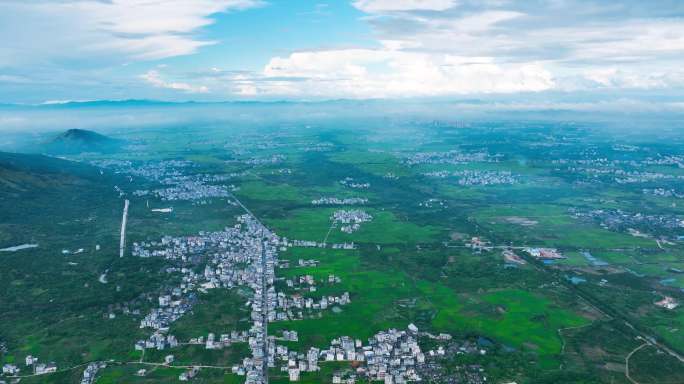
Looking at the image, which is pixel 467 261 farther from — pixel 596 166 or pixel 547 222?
pixel 596 166

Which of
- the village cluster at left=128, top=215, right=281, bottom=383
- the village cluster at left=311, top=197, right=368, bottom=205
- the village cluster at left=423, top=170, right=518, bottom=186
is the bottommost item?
the village cluster at left=128, top=215, right=281, bottom=383

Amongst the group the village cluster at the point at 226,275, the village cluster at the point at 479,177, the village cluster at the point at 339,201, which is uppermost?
the village cluster at the point at 479,177

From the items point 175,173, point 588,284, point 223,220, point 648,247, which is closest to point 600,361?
point 588,284

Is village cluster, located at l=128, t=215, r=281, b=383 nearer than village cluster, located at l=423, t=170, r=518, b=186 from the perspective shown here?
Yes

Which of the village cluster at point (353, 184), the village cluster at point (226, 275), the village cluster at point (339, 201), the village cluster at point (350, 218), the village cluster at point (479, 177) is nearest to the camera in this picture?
the village cluster at point (226, 275)

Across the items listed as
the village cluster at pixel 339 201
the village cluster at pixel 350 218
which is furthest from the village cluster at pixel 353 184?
the village cluster at pixel 350 218

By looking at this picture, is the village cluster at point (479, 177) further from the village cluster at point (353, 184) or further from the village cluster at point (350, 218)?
the village cluster at point (350, 218)

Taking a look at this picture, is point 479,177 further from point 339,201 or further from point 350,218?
point 350,218

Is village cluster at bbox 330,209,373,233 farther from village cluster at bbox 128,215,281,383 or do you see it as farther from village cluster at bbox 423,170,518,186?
village cluster at bbox 423,170,518,186

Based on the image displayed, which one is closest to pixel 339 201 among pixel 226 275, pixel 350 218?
pixel 350 218

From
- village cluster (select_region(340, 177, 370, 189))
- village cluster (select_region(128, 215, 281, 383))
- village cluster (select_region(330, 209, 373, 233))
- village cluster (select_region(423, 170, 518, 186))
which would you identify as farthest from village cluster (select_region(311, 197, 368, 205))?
village cluster (select_region(423, 170, 518, 186))

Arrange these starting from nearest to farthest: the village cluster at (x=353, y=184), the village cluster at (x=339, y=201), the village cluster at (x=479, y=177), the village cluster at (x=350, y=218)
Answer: the village cluster at (x=350, y=218)
the village cluster at (x=339, y=201)
the village cluster at (x=353, y=184)
the village cluster at (x=479, y=177)

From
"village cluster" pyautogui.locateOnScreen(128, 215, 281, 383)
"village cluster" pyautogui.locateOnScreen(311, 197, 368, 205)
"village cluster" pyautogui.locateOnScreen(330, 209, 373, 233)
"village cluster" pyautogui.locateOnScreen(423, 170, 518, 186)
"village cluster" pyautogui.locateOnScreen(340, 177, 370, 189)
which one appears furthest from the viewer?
"village cluster" pyautogui.locateOnScreen(423, 170, 518, 186)
